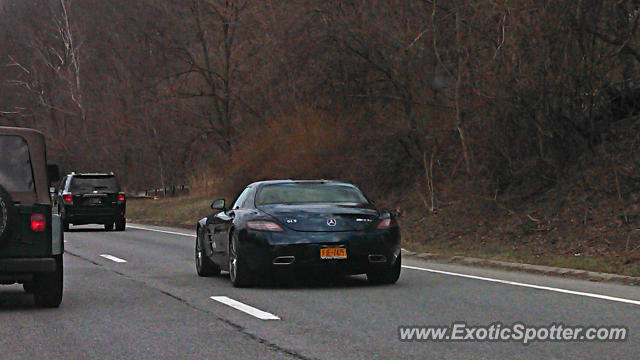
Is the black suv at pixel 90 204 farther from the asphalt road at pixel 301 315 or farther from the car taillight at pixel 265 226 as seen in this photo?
the car taillight at pixel 265 226

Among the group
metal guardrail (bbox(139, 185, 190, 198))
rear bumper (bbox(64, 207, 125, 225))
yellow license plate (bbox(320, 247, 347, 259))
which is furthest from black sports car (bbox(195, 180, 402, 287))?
metal guardrail (bbox(139, 185, 190, 198))

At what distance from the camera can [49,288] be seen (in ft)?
39.0

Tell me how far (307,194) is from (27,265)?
4574 millimetres

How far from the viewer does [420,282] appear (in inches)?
580

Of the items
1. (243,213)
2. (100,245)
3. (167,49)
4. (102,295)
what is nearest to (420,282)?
(243,213)

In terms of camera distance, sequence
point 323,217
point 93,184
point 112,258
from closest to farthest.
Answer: point 323,217, point 112,258, point 93,184

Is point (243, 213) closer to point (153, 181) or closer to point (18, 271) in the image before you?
point (18, 271)

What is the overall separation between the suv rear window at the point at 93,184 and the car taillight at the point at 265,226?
21879mm

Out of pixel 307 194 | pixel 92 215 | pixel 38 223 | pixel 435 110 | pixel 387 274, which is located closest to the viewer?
pixel 38 223

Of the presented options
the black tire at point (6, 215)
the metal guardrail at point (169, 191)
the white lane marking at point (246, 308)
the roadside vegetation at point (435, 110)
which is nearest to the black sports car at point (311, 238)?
the white lane marking at point (246, 308)

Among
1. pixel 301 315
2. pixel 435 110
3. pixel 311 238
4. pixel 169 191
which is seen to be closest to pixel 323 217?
pixel 311 238

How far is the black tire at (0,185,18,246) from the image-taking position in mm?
11023

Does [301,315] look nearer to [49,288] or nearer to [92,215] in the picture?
[49,288]

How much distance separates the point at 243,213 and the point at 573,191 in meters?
Result: 11.4
